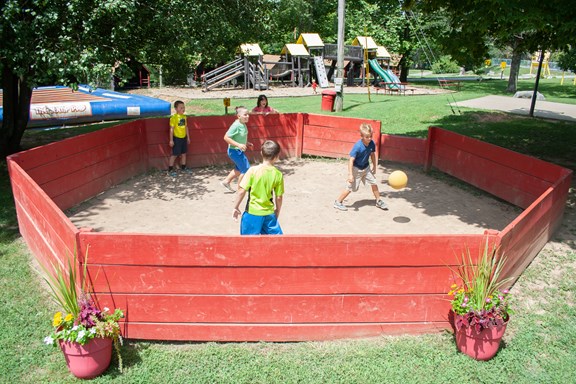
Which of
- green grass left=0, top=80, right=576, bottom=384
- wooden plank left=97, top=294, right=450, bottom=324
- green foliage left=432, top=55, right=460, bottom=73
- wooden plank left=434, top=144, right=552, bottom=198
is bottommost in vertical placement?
green grass left=0, top=80, right=576, bottom=384

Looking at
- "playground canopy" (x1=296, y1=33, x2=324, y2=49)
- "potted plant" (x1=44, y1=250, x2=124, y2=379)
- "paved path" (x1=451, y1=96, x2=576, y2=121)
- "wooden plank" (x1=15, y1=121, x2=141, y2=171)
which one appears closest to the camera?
"potted plant" (x1=44, y1=250, x2=124, y2=379)

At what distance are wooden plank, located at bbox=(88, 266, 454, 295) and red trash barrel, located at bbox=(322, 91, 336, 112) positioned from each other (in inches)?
642

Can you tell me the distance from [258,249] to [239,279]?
0.38 m

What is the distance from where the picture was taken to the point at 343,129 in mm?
13125

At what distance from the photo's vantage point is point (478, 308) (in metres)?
4.73

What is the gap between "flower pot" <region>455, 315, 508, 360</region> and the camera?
4723 mm

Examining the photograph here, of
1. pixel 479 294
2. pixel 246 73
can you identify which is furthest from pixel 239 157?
pixel 246 73

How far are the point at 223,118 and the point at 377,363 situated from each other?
892 cm

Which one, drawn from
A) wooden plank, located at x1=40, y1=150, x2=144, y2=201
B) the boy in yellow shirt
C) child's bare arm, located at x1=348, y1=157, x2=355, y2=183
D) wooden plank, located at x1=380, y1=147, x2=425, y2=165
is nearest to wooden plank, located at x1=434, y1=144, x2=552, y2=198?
wooden plank, located at x1=380, y1=147, x2=425, y2=165

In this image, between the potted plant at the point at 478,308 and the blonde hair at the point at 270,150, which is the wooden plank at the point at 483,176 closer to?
the potted plant at the point at 478,308

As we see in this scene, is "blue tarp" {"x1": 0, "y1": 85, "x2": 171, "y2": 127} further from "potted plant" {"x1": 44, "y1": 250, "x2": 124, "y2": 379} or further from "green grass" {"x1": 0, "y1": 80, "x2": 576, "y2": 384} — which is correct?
"potted plant" {"x1": 44, "y1": 250, "x2": 124, "y2": 379}

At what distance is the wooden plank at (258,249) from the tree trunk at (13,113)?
29.7 ft

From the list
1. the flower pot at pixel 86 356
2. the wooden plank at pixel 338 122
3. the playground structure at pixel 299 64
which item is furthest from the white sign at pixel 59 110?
the flower pot at pixel 86 356

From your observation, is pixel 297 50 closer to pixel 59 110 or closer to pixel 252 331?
pixel 59 110
